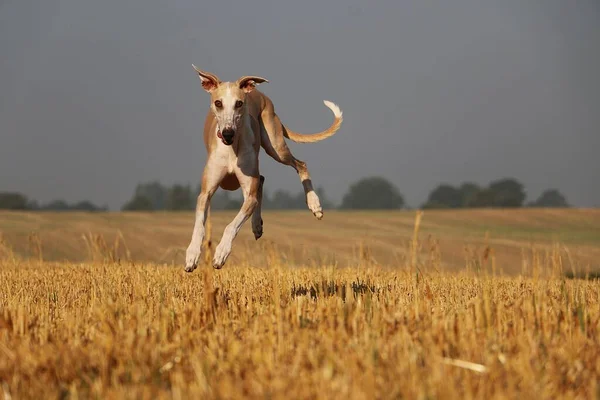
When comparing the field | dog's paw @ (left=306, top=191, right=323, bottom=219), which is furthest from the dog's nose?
dog's paw @ (left=306, top=191, right=323, bottom=219)

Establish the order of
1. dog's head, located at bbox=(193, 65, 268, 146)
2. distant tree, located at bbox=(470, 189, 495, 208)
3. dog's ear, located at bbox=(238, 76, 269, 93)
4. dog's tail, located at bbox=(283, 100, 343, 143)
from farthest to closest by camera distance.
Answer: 1. distant tree, located at bbox=(470, 189, 495, 208)
2. dog's tail, located at bbox=(283, 100, 343, 143)
3. dog's ear, located at bbox=(238, 76, 269, 93)
4. dog's head, located at bbox=(193, 65, 268, 146)

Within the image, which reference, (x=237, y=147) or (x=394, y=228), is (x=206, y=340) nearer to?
(x=237, y=147)

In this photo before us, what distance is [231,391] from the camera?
374 cm

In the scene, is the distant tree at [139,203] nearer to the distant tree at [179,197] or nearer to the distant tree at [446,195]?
the distant tree at [179,197]

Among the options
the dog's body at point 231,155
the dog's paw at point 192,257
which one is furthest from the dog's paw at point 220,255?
the dog's paw at point 192,257

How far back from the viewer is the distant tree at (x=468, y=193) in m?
91.2

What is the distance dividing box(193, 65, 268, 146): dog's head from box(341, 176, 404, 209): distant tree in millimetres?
108900

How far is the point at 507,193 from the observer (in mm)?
92250

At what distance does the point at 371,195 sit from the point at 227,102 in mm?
112427

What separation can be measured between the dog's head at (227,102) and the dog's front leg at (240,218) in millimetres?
577

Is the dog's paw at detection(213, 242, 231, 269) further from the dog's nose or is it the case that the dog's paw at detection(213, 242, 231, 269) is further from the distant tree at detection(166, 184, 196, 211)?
the distant tree at detection(166, 184, 196, 211)

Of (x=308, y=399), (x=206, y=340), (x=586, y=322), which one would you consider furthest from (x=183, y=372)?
(x=586, y=322)

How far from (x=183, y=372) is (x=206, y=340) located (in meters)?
0.75

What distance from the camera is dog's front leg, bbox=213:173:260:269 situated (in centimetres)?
702
